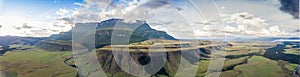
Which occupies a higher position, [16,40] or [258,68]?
[16,40]

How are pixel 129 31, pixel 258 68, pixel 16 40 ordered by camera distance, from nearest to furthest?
1. pixel 129 31
2. pixel 258 68
3. pixel 16 40

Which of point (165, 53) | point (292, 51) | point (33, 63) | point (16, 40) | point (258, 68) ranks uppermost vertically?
point (16, 40)

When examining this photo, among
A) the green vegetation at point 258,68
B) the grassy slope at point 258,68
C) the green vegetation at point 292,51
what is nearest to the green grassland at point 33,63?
the green vegetation at point 258,68

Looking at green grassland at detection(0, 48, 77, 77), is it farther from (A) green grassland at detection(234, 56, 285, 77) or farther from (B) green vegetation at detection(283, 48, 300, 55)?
(B) green vegetation at detection(283, 48, 300, 55)

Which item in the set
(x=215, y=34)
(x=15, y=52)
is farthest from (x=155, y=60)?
(x=15, y=52)

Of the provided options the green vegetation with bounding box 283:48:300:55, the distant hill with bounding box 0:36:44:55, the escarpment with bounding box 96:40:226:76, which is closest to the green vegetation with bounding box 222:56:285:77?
the green vegetation with bounding box 283:48:300:55

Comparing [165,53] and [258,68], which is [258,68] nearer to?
[258,68]

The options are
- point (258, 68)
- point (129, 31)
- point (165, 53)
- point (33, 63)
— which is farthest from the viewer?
point (33, 63)

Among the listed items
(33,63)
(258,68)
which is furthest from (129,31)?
(33,63)
